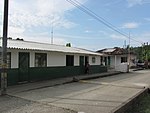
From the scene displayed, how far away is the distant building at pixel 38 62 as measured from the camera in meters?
17.9

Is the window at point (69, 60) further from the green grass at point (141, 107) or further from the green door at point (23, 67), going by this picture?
the green grass at point (141, 107)

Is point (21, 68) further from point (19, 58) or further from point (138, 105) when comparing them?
point (138, 105)

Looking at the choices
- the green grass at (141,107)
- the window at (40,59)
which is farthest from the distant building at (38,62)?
the green grass at (141,107)

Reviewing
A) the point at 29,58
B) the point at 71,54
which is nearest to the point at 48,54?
the point at 29,58

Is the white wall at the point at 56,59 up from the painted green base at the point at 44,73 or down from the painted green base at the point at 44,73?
up

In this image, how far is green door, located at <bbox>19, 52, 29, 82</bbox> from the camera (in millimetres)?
18467

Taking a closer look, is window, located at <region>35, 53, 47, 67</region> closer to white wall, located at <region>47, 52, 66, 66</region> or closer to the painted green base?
the painted green base

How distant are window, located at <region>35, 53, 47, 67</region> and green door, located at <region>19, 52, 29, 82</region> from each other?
4.56 feet

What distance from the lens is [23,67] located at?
18906 mm

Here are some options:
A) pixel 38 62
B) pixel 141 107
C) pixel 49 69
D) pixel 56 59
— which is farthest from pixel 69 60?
pixel 141 107

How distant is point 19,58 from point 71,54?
8685mm

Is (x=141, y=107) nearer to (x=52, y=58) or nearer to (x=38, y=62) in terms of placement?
(x=38, y=62)

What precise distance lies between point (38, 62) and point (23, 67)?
7.29 ft

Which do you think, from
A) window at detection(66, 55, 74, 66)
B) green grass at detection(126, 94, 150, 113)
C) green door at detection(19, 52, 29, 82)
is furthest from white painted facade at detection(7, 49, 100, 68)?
green grass at detection(126, 94, 150, 113)
